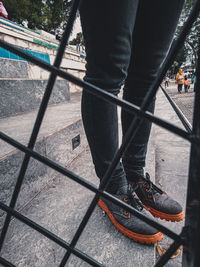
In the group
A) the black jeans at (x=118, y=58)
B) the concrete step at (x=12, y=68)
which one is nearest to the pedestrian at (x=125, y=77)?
the black jeans at (x=118, y=58)

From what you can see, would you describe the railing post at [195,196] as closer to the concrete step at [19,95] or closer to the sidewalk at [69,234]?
the sidewalk at [69,234]

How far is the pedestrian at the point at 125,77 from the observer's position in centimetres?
46

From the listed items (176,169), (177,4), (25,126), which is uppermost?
(177,4)

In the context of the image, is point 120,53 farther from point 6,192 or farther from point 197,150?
point 6,192

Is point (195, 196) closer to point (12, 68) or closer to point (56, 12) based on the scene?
point (12, 68)

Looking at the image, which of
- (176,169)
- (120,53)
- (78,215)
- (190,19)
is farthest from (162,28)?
(176,169)

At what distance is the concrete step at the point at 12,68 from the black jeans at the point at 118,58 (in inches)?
45.5

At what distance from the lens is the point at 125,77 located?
563 mm

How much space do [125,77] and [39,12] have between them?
20267mm

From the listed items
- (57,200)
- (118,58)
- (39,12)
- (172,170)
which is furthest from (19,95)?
(39,12)

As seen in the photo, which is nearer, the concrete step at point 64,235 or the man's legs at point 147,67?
the concrete step at point 64,235

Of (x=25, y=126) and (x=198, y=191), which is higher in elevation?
(x=198, y=191)

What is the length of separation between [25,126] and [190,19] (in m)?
0.87

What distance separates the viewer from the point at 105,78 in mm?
511
